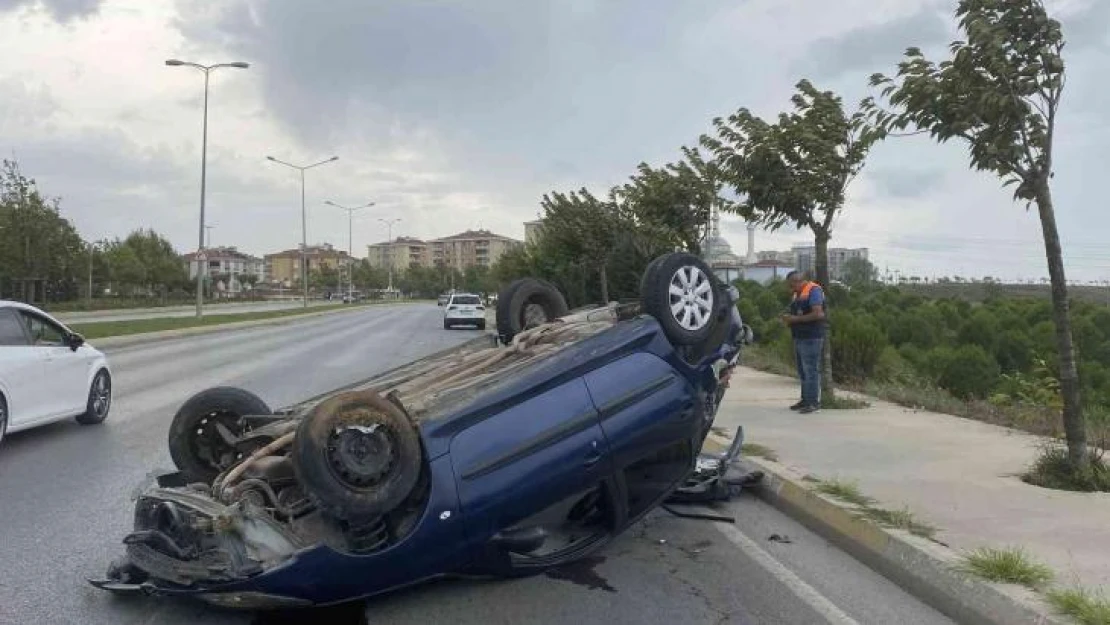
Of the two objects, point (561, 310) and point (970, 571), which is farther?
point (561, 310)

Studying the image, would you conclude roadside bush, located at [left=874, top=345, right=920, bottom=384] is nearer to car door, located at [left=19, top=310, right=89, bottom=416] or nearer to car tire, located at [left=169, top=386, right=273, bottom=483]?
car door, located at [left=19, top=310, right=89, bottom=416]

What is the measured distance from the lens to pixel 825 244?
12969 millimetres

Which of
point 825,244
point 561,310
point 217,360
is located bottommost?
point 217,360

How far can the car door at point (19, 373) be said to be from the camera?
9625mm

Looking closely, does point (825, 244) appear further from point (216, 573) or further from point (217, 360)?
point (217, 360)

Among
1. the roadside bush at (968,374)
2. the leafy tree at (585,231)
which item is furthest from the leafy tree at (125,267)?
the roadside bush at (968,374)

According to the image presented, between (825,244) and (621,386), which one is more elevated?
(825,244)

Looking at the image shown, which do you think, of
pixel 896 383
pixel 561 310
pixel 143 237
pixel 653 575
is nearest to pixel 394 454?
pixel 653 575

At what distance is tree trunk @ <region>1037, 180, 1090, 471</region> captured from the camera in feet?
23.2

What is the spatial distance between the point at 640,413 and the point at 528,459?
2.37ft

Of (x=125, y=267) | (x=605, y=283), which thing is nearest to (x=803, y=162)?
(x=605, y=283)

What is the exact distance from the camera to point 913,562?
5.24m

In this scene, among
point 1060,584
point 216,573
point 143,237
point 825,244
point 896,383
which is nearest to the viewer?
point 216,573

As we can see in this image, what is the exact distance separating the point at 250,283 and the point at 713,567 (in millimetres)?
158499
